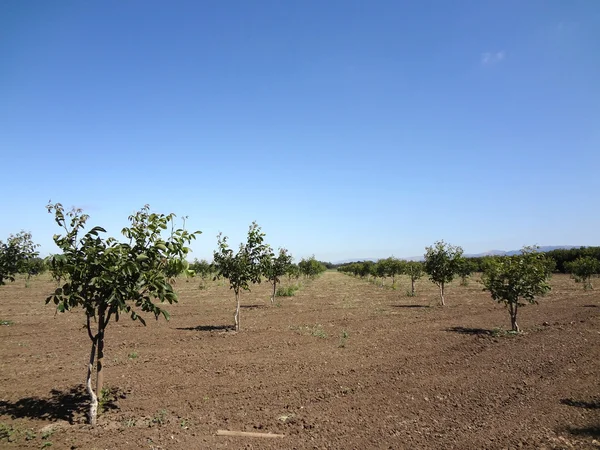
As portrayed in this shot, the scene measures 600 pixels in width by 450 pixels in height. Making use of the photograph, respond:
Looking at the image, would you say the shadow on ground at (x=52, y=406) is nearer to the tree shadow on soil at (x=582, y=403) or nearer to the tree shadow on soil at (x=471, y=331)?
the tree shadow on soil at (x=582, y=403)

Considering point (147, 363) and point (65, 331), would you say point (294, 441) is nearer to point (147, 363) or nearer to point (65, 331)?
point (147, 363)

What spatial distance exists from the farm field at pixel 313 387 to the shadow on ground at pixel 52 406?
0.04 m

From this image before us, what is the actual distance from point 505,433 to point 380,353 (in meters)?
6.56

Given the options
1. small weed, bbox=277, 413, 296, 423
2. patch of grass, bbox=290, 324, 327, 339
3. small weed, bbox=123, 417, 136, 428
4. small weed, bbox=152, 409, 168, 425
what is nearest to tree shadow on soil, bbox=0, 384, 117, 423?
small weed, bbox=123, 417, 136, 428

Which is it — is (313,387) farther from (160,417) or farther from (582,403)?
(582,403)

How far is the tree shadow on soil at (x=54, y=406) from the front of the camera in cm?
803

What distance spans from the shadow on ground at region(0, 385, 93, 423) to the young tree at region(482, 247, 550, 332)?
17.5m

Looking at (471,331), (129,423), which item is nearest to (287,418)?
(129,423)

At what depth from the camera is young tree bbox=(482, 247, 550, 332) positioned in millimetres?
16812

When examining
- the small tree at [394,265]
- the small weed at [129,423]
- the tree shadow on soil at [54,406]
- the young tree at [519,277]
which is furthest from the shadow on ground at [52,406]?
the small tree at [394,265]

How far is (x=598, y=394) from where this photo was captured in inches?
364

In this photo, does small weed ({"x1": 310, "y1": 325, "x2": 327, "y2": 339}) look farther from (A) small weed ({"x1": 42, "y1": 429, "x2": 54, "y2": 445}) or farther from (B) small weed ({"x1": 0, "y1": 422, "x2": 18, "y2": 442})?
(B) small weed ({"x1": 0, "y1": 422, "x2": 18, "y2": 442})

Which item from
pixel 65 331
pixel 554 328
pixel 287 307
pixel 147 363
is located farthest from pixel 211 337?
pixel 554 328

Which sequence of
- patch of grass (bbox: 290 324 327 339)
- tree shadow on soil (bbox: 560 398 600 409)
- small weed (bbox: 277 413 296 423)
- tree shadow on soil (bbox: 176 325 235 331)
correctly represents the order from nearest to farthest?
small weed (bbox: 277 413 296 423) → tree shadow on soil (bbox: 560 398 600 409) → patch of grass (bbox: 290 324 327 339) → tree shadow on soil (bbox: 176 325 235 331)
